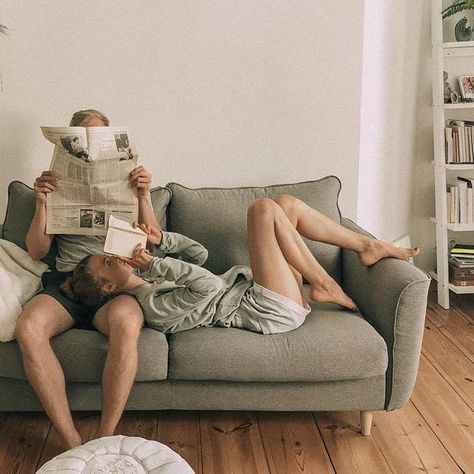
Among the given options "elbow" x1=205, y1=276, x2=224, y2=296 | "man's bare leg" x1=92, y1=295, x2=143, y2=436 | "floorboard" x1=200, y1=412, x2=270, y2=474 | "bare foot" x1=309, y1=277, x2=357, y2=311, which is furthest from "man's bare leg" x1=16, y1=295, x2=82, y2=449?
"bare foot" x1=309, y1=277, x2=357, y2=311

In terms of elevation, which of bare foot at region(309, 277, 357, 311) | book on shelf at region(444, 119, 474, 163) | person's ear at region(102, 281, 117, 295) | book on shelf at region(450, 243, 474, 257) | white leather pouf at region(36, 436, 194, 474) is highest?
book on shelf at region(444, 119, 474, 163)

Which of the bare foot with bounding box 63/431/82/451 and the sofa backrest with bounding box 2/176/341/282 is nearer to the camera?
the bare foot with bounding box 63/431/82/451

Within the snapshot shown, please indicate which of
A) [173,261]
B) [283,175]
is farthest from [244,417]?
[283,175]

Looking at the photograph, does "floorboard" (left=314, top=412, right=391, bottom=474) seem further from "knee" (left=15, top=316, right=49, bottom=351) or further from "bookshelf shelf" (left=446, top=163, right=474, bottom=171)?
"bookshelf shelf" (left=446, top=163, right=474, bottom=171)

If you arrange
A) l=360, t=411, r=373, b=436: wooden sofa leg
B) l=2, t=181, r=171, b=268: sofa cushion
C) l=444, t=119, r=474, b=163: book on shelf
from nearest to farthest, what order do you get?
1. l=360, t=411, r=373, b=436: wooden sofa leg
2. l=2, t=181, r=171, b=268: sofa cushion
3. l=444, t=119, r=474, b=163: book on shelf

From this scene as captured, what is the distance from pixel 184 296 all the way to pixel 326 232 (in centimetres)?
61

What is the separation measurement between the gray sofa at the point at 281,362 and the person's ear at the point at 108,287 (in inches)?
5.8

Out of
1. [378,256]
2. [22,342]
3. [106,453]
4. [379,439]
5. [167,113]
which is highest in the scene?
[167,113]

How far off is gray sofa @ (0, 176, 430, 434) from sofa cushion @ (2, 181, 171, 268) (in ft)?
1.87

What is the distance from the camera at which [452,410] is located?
7.70 feet

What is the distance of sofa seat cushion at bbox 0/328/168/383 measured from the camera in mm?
2014

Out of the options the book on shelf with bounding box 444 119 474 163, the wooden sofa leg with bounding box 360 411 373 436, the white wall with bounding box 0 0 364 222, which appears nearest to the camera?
the wooden sofa leg with bounding box 360 411 373 436

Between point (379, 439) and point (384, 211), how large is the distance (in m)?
1.65

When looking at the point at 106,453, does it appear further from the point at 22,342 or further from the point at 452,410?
the point at 452,410
